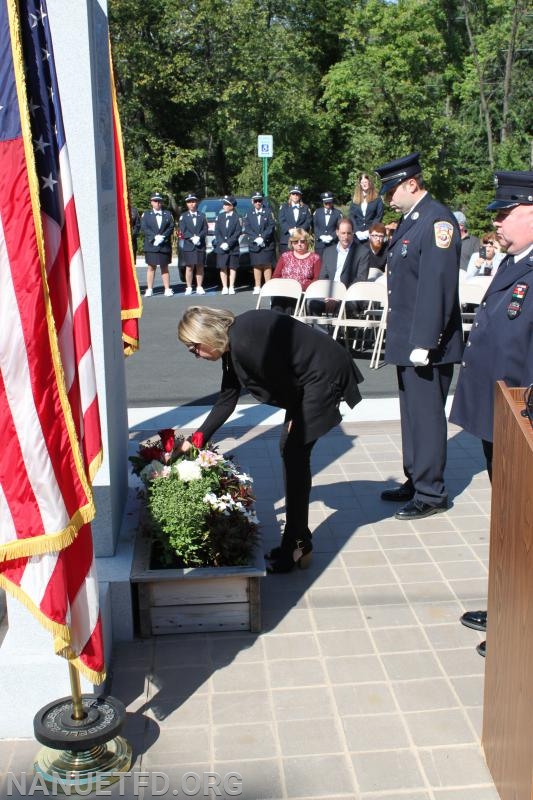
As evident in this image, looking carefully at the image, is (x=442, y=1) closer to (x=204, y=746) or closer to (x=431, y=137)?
(x=431, y=137)

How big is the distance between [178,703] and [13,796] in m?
0.81

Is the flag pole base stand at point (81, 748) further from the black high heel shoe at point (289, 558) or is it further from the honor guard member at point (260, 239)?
the honor guard member at point (260, 239)

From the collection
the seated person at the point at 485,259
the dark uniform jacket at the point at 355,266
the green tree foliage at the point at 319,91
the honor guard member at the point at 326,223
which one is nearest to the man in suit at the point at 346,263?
the dark uniform jacket at the point at 355,266

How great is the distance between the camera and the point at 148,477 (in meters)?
4.69

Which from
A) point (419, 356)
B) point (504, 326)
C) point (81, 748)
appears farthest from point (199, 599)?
point (419, 356)

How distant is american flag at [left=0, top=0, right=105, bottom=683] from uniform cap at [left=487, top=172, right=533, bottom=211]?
211cm

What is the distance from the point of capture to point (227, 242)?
17.3 m

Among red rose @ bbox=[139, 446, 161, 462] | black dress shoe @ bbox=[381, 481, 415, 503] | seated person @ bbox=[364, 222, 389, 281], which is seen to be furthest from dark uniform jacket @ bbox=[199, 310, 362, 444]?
seated person @ bbox=[364, 222, 389, 281]

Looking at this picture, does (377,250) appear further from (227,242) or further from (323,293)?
(227,242)

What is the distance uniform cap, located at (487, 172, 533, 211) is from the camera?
411 centimetres

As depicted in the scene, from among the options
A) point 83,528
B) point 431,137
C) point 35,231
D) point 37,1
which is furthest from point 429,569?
point 431,137

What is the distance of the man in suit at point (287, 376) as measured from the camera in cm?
453

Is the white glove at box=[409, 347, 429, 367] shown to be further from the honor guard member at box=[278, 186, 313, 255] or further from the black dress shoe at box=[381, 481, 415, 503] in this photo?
the honor guard member at box=[278, 186, 313, 255]

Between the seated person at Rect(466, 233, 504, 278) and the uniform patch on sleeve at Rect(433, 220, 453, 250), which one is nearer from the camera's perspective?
the uniform patch on sleeve at Rect(433, 220, 453, 250)
